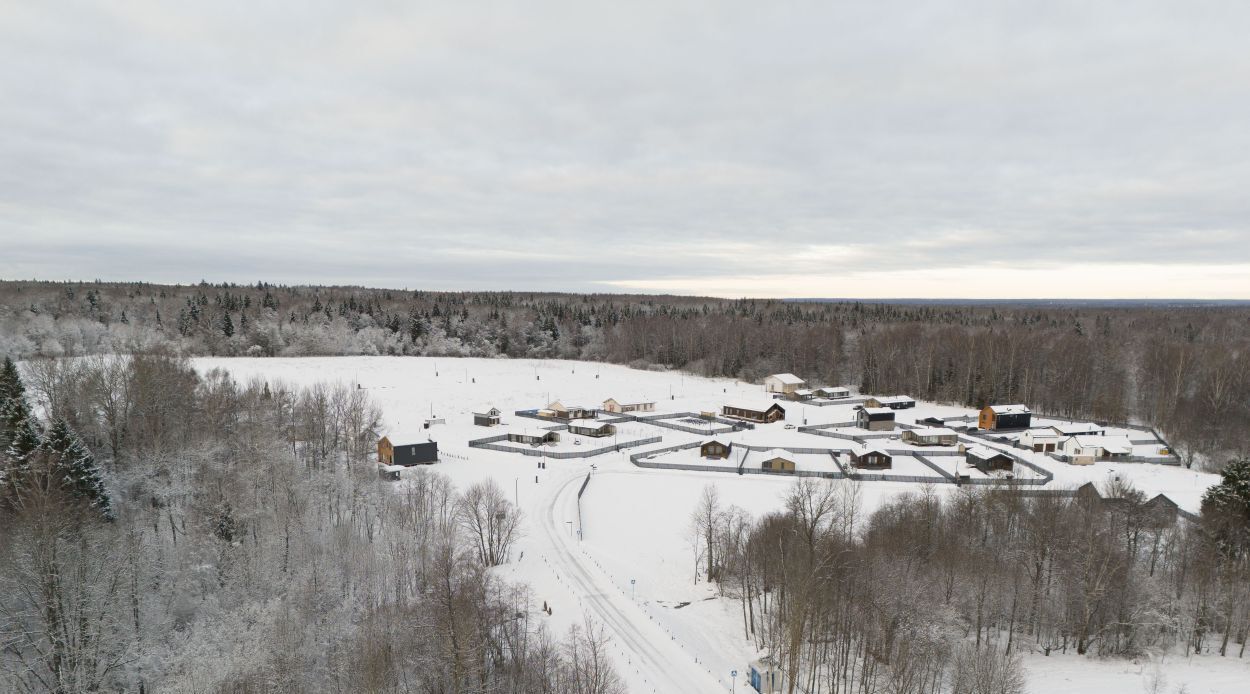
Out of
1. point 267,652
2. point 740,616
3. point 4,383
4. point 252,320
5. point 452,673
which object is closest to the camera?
point 452,673

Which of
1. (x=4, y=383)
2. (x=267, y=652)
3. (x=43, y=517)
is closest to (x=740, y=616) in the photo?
(x=267, y=652)

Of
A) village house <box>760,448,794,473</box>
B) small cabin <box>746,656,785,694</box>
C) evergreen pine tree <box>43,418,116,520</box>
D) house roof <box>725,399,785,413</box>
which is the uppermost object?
evergreen pine tree <box>43,418,116,520</box>

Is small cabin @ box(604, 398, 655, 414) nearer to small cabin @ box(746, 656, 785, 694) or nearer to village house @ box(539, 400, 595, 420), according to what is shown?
village house @ box(539, 400, 595, 420)

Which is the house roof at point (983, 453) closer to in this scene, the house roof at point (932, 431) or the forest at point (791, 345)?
the house roof at point (932, 431)

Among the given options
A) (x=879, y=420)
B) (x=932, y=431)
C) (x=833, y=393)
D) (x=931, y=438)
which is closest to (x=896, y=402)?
(x=833, y=393)

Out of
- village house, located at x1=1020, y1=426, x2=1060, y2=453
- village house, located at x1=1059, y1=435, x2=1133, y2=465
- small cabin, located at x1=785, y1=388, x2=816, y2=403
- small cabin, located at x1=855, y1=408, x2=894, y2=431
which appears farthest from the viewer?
small cabin, located at x1=785, y1=388, x2=816, y2=403

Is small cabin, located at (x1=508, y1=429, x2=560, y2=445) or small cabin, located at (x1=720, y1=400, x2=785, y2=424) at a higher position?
small cabin, located at (x1=720, y1=400, x2=785, y2=424)

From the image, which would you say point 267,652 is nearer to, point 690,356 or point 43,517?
point 43,517

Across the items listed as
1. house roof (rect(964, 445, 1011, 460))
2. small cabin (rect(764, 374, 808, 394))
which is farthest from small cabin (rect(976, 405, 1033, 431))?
small cabin (rect(764, 374, 808, 394))
